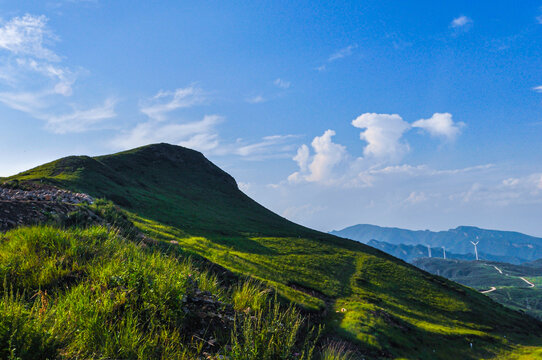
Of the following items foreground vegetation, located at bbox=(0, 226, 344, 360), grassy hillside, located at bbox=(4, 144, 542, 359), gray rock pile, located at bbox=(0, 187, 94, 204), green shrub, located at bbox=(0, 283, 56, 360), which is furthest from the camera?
grassy hillside, located at bbox=(4, 144, 542, 359)

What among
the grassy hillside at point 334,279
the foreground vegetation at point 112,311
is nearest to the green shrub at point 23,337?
the foreground vegetation at point 112,311

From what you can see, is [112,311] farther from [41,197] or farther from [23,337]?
[41,197]

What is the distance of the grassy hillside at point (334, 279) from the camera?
107 feet

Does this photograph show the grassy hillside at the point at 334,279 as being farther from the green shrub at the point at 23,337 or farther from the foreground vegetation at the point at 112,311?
the green shrub at the point at 23,337

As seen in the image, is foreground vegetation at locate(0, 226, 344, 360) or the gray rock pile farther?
the gray rock pile

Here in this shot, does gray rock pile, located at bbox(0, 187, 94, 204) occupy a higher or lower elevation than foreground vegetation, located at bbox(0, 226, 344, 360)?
higher

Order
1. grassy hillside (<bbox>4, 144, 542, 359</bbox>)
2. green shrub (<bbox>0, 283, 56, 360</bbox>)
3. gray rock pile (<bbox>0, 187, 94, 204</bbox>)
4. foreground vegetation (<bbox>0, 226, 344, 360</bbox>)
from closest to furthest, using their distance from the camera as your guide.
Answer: green shrub (<bbox>0, 283, 56, 360</bbox>), foreground vegetation (<bbox>0, 226, 344, 360</bbox>), gray rock pile (<bbox>0, 187, 94, 204</bbox>), grassy hillside (<bbox>4, 144, 542, 359</bbox>)

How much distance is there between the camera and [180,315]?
24.4 ft

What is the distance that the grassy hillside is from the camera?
3253cm

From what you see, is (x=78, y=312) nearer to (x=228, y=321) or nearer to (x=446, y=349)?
(x=228, y=321)

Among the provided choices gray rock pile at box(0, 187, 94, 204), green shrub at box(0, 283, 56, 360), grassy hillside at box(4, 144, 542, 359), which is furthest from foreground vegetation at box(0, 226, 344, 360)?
grassy hillside at box(4, 144, 542, 359)

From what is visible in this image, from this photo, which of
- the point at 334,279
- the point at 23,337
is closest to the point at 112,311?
the point at 23,337

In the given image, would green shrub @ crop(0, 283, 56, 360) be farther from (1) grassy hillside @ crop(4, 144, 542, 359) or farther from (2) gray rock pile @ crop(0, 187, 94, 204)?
(1) grassy hillside @ crop(4, 144, 542, 359)

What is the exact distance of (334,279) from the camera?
57.5 m
